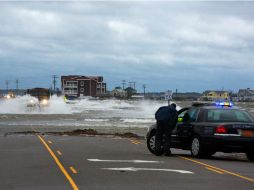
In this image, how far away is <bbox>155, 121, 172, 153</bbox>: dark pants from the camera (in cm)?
1684

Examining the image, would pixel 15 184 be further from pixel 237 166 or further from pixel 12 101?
pixel 12 101

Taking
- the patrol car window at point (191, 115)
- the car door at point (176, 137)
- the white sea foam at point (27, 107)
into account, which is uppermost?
the patrol car window at point (191, 115)

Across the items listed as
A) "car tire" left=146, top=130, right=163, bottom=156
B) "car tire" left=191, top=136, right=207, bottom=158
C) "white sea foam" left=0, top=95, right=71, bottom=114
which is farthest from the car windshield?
"white sea foam" left=0, top=95, right=71, bottom=114

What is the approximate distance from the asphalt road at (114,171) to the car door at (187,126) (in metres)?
0.55

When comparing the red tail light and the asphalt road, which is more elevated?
the red tail light

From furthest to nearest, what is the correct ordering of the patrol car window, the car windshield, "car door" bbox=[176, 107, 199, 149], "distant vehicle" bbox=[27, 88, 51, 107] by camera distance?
"distant vehicle" bbox=[27, 88, 51, 107], the patrol car window, "car door" bbox=[176, 107, 199, 149], the car windshield

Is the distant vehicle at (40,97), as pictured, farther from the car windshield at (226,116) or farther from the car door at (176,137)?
the car windshield at (226,116)

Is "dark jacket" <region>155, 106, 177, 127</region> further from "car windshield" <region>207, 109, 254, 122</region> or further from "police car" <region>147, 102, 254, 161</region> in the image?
"car windshield" <region>207, 109, 254, 122</region>

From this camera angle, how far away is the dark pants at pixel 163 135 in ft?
55.3

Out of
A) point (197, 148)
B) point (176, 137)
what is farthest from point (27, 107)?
point (197, 148)

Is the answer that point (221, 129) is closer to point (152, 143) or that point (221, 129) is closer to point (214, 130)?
point (214, 130)

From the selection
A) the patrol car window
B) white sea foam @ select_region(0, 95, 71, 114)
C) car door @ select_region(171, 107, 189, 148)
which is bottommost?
white sea foam @ select_region(0, 95, 71, 114)

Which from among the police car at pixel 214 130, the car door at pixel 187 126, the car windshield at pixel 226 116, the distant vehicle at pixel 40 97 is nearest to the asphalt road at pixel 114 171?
the police car at pixel 214 130

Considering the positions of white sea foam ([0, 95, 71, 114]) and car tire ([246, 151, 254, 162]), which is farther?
white sea foam ([0, 95, 71, 114])
